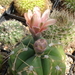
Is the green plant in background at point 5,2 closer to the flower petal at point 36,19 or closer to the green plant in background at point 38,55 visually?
the green plant in background at point 38,55

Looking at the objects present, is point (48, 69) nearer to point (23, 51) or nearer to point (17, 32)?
point (23, 51)

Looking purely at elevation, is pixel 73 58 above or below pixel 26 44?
below

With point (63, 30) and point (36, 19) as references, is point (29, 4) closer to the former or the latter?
point (63, 30)

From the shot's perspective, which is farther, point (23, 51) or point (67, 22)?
point (67, 22)

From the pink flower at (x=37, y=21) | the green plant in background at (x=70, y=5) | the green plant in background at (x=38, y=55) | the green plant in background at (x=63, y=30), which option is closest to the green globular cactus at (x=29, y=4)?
Result: the green plant in background at (x=70, y=5)

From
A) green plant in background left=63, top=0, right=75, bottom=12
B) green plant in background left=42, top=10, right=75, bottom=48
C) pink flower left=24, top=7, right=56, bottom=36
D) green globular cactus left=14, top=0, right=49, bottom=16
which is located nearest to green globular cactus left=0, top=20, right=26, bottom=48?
green plant in background left=42, top=10, right=75, bottom=48

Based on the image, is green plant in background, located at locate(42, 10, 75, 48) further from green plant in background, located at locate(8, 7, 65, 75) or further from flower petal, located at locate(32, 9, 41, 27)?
flower petal, located at locate(32, 9, 41, 27)

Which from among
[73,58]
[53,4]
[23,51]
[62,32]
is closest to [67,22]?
[62,32]

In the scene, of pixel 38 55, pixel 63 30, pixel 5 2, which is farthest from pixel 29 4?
pixel 38 55
